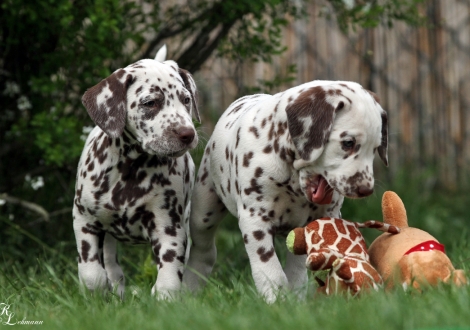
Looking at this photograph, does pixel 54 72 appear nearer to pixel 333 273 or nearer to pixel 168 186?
pixel 168 186

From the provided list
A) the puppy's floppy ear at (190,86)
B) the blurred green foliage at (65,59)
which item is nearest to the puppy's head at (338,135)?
the puppy's floppy ear at (190,86)

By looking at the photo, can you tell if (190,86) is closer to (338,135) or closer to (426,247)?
(338,135)

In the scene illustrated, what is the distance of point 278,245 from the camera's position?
606 cm

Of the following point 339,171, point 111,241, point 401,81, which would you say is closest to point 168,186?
point 111,241

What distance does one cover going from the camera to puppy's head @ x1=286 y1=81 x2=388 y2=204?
3.76m

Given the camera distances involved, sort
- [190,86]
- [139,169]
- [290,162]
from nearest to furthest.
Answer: [290,162]
[139,169]
[190,86]

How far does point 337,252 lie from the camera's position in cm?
385

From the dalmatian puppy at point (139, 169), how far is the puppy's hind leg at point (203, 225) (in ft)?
0.56

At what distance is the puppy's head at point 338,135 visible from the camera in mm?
3762

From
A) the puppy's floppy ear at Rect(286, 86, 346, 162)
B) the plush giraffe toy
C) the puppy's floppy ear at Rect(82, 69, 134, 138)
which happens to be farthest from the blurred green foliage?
the plush giraffe toy

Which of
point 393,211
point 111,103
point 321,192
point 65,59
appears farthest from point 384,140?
point 65,59

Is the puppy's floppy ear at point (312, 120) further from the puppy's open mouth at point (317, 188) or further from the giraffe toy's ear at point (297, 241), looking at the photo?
the giraffe toy's ear at point (297, 241)

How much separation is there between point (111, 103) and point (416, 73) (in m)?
6.13

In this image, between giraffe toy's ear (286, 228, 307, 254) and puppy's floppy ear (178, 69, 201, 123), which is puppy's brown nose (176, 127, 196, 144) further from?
giraffe toy's ear (286, 228, 307, 254)
